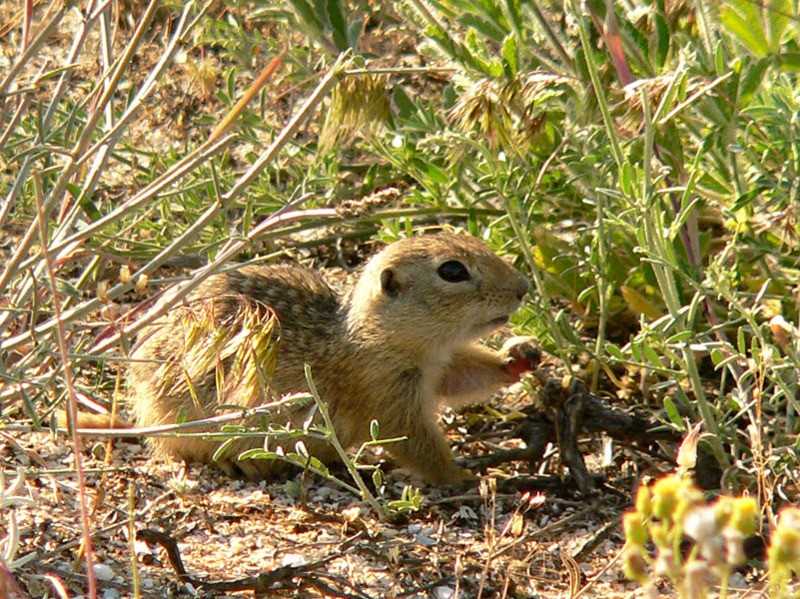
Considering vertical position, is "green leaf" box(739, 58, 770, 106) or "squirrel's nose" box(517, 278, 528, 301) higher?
"green leaf" box(739, 58, 770, 106)

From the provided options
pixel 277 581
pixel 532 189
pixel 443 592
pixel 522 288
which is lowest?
pixel 443 592

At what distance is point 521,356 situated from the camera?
4.80 meters

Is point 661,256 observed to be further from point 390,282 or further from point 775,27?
point 390,282

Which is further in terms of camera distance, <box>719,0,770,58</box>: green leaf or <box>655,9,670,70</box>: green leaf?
<box>655,9,670,70</box>: green leaf

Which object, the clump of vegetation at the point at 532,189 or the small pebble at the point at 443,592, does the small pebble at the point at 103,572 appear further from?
the small pebble at the point at 443,592

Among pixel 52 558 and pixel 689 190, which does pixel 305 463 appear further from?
pixel 689 190

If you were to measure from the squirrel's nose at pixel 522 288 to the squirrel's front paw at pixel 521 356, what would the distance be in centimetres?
19

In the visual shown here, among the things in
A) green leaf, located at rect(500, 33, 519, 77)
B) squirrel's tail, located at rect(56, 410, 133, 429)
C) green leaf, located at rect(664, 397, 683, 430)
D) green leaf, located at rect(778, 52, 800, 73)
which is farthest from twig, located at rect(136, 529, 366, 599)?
green leaf, located at rect(778, 52, 800, 73)

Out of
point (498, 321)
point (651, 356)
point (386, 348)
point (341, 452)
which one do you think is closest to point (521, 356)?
point (498, 321)

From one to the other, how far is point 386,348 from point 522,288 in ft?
1.80

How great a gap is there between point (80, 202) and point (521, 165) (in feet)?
6.38

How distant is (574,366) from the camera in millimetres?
5020

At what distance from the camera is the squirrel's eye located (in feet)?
15.6

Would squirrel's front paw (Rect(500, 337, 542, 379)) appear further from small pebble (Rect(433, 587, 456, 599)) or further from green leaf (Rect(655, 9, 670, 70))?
small pebble (Rect(433, 587, 456, 599))
